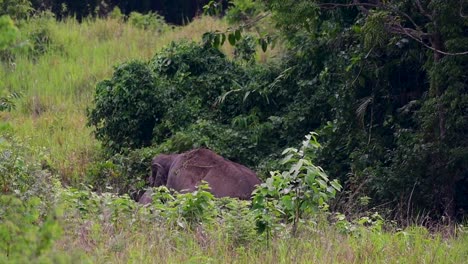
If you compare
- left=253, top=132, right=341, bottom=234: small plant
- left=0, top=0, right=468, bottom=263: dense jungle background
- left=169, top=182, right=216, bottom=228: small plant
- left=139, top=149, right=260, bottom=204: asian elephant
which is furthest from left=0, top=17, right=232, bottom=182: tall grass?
left=253, top=132, right=341, bottom=234: small plant

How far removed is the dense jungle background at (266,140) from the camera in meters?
6.73

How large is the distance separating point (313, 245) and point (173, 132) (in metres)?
6.52

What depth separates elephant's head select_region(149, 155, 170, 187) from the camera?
38.4ft

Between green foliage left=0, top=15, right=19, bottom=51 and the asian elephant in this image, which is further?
the asian elephant

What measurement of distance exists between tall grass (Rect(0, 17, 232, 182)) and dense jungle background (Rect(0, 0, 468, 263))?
1.9 inches

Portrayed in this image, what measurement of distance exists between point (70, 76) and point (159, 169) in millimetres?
5812

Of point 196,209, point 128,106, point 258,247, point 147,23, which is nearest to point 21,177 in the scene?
point 196,209

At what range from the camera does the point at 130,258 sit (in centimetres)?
623

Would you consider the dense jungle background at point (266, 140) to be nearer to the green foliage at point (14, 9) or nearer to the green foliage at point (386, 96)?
the green foliage at point (386, 96)

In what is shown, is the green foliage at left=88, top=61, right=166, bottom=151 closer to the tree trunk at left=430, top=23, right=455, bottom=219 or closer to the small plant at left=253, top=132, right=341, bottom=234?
the tree trunk at left=430, top=23, right=455, bottom=219

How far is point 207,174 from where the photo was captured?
1105cm

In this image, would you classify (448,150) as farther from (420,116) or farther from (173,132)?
(173,132)

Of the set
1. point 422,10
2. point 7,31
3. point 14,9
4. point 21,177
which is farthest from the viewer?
point 14,9

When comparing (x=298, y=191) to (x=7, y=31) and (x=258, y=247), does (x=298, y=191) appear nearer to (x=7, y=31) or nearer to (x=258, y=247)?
(x=258, y=247)
